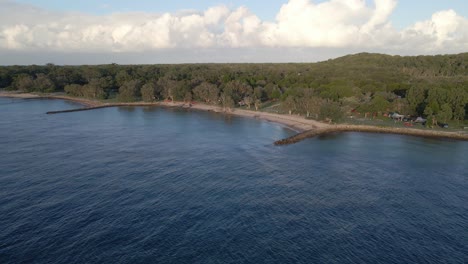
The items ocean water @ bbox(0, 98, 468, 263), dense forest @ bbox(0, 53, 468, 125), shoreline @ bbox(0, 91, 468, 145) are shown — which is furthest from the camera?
dense forest @ bbox(0, 53, 468, 125)

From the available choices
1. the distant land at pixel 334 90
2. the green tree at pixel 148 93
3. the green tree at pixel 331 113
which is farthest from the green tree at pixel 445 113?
the green tree at pixel 148 93

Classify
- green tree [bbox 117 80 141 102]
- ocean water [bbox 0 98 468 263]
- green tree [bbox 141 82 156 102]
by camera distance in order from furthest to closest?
green tree [bbox 117 80 141 102]
green tree [bbox 141 82 156 102]
ocean water [bbox 0 98 468 263]

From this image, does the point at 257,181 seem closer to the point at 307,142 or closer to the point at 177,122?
the point at 307,142

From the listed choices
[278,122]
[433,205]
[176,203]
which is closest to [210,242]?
[176,203]

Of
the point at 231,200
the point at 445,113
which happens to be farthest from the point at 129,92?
the point at 445,113

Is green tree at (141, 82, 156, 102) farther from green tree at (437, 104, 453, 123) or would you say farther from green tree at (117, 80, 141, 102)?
green tree at (437, 104, 453, 123)

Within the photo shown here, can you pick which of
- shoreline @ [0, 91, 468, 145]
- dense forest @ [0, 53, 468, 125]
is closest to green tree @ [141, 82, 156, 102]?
dense forest @ [0, 53, 468, 125]

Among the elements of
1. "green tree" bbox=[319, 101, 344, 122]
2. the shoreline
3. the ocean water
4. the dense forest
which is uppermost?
the dense forest

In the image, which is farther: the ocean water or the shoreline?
the shoreline
